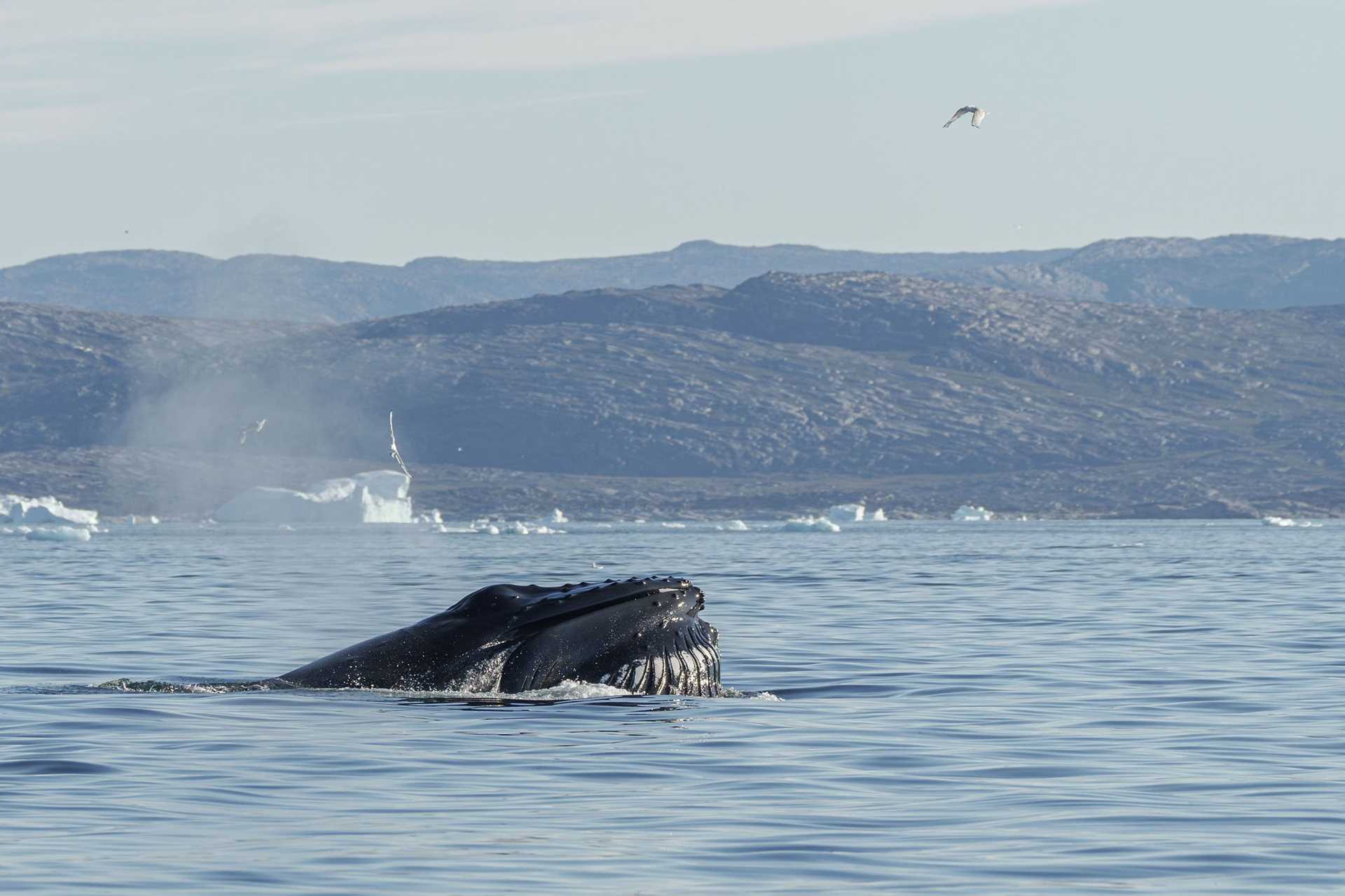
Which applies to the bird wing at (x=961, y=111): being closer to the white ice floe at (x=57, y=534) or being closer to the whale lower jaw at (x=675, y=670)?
the whale lower jaw at (x=675, y=670)

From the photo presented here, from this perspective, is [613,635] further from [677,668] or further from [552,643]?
[677,668]

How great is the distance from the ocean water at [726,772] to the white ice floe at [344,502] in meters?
148

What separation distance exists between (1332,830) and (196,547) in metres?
88.0

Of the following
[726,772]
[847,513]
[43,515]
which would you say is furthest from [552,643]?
[847,513]

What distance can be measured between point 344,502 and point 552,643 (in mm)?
165797

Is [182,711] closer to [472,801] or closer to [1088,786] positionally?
[472,801]

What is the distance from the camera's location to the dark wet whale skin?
16.4 metres

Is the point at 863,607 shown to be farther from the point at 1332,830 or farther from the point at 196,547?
the point at 196,547

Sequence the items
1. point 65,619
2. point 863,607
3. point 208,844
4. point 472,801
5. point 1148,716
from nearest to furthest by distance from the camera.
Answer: point 208,844
point 472,801
point 1148,716
point 65,619
point 863,607

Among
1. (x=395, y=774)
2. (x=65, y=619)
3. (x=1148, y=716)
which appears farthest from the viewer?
(x=65, y=619)

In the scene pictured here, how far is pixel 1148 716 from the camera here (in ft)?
65.3

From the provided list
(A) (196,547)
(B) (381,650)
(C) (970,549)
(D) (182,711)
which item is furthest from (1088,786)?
(A) (196,547)

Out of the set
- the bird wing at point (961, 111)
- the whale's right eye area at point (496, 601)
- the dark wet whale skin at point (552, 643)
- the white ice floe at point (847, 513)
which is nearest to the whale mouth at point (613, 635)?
the dark wet whale skin at point (552, 643)

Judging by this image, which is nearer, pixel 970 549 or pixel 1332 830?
pixel 1332 830
